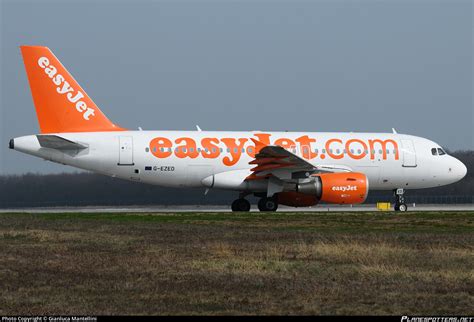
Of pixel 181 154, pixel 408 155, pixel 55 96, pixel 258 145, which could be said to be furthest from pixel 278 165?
pixel 55 96

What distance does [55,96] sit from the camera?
36250mm

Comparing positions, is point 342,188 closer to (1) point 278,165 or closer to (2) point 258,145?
(1) point 278,165

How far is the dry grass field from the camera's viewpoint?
10719 mm

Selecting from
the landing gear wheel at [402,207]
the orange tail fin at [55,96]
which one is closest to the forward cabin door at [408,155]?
the landing gear wheel at [402,207]

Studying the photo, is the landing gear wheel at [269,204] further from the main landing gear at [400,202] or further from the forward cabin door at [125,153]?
the main landing gear at [400,202]

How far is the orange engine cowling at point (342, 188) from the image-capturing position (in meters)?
35.1

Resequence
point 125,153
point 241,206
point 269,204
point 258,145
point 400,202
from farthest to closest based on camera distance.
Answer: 1. point 400,202
2. point 241,206
3. point 269,204
4. point 258,145
5. point 125,153

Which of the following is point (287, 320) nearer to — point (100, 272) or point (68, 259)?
point (100, 272)

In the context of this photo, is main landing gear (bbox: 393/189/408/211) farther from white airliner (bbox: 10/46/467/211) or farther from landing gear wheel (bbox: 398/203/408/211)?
white airliner (bbox: 10/46/467/211)

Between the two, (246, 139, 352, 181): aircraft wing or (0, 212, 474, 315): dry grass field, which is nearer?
(0, 212, 474, 315): dry grass field

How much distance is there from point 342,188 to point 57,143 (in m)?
13.0

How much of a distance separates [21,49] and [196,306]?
2851cm

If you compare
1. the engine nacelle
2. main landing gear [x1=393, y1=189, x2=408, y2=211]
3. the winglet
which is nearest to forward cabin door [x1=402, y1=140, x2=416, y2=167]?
main landing gear [x1=393, y1=189, x2=408, y2=211]

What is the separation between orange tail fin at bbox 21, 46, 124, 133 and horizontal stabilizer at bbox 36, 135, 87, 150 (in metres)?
0.95
